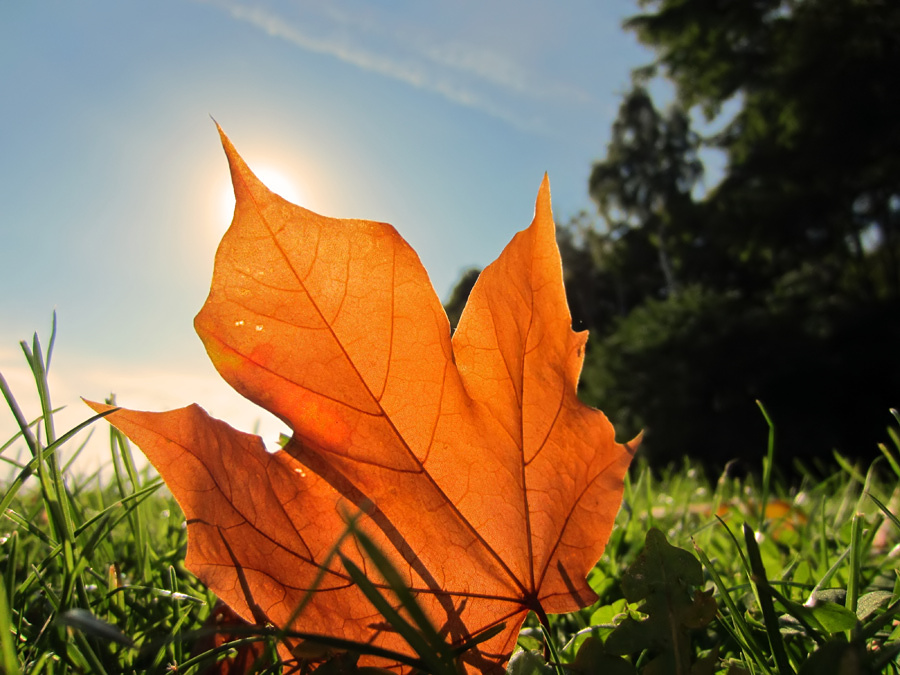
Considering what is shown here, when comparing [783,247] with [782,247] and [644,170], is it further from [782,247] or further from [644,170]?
[644,170]

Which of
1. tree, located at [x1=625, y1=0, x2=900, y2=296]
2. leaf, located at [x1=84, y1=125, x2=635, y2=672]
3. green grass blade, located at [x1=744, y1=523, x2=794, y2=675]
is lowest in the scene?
green grass blade, located at [x1=744, y1=523, x2=794, y2=675]

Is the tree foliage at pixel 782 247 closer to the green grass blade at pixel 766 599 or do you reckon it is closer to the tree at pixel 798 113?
the tree at pixel 798 113

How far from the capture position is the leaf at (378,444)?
34cm

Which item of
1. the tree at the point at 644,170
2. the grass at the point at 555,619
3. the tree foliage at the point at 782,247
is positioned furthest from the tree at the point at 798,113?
the grass at the point at 555,619

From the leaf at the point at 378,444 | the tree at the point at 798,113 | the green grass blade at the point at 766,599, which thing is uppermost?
the tree at the point at 798,113

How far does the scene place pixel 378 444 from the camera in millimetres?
364

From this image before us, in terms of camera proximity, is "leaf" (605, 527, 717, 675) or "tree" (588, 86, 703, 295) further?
"tree" (588, 86, 703, 295)

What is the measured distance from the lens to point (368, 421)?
36cm

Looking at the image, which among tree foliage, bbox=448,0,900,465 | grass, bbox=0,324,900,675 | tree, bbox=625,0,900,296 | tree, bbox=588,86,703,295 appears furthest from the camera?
tree, bbox=588,86,703,295

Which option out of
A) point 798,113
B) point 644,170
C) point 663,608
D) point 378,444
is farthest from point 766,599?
point 644,170

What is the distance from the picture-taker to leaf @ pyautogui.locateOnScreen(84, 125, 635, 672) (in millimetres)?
342

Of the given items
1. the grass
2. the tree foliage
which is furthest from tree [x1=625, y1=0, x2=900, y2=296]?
the grass

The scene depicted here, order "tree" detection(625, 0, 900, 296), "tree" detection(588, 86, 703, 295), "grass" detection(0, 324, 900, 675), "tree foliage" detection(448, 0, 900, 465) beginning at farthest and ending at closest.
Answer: "tree" detection(588, 86, 703, 295), "tree" detection(625, 0, 900, 296), "tree foliage" detection(448, 0, 900, 465), "grass" detection(0, 324, 900, 675)

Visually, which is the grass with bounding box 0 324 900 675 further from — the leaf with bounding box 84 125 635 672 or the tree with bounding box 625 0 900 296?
the tree with bounding box 625 0 900 296
